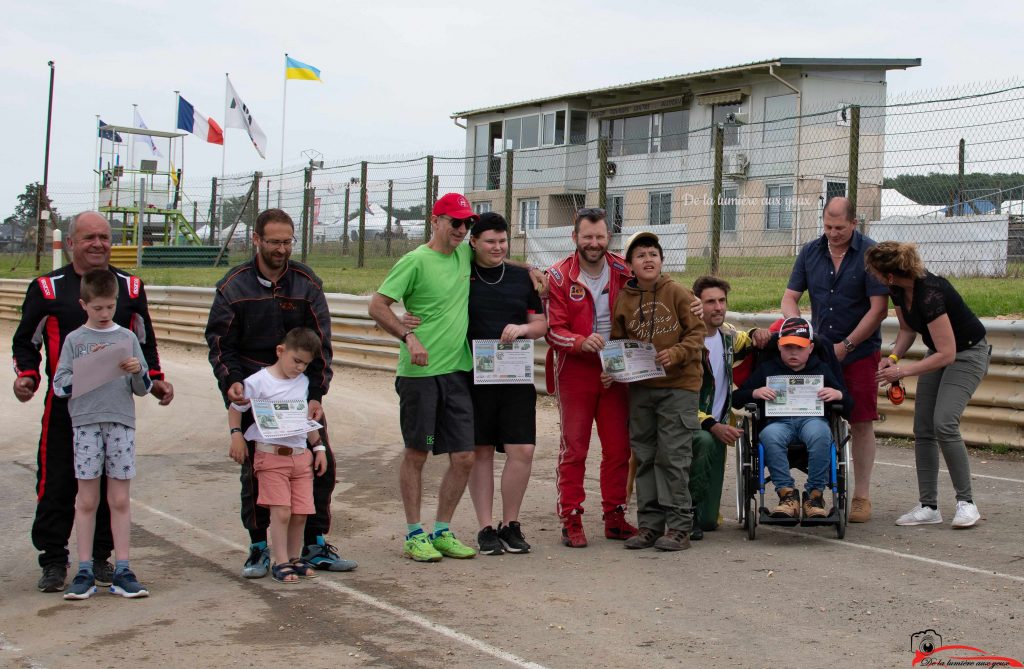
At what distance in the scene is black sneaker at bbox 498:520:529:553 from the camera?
682 centimetres

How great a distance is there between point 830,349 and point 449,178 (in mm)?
11091

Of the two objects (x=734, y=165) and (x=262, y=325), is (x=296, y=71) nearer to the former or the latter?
(x=734, y=165)

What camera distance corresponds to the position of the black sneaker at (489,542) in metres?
6.77

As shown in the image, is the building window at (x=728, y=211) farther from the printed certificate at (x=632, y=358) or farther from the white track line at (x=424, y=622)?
the white track line at (x=424, y=622)

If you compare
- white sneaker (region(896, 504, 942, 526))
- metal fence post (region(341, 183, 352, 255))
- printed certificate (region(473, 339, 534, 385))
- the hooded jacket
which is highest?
metal fence post (region(341, 183, 352, 255))

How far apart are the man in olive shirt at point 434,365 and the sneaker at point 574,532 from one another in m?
0.63

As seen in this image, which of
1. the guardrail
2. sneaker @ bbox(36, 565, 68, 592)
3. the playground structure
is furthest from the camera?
the playground structure

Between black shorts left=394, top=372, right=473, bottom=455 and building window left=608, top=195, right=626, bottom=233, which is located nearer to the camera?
black shorts left=394, top=372, right=473, bottom=455

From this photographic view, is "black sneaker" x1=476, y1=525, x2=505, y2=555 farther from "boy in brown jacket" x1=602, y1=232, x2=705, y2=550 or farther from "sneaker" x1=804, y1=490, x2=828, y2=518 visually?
"sneaker" x1=804, y1=490, x2=828, y2=518

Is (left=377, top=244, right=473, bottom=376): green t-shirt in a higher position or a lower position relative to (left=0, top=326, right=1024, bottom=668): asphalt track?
higher

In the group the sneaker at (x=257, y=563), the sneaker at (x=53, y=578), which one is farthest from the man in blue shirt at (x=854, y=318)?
the sneaker at (x=53, y=578)

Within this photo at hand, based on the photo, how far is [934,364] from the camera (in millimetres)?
7117

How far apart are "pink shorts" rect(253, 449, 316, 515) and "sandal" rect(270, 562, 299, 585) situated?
0.29 meters

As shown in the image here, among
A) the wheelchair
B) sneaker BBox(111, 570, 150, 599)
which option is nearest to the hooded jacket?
the wheelchair
